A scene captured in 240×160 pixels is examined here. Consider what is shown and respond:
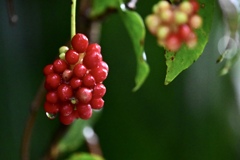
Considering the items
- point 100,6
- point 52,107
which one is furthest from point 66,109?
point 100,6

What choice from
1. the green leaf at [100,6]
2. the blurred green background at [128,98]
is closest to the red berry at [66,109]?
the green leaf at [100,6]

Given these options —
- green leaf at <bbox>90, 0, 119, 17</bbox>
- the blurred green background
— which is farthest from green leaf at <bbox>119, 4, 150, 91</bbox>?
the blurred green background

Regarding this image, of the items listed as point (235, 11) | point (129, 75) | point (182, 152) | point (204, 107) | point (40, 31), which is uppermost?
point (235, 11)

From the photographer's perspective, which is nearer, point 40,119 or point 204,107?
point 40,119

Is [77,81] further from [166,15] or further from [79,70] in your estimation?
[166,15]

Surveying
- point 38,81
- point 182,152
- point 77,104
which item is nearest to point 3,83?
point 38,81

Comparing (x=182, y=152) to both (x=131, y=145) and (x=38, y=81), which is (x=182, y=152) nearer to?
(x=131, y=145)

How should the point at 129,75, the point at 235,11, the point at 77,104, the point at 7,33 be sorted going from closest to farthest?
the point at 77,104, the point at 235,11, the point at 7,33, the point at 129,75

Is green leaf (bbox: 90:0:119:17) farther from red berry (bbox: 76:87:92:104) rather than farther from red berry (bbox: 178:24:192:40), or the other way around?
red berry (bbox: 178:24:192:40)
